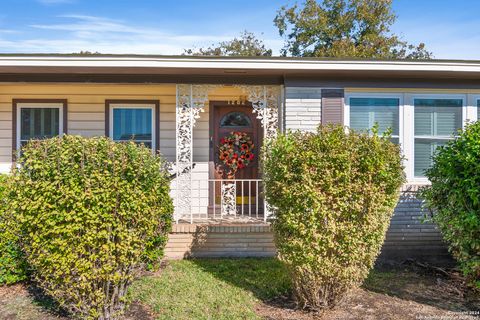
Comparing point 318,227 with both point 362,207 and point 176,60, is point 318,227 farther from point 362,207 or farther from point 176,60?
point 176,60

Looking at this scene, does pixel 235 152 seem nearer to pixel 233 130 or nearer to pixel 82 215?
pixel 233 130

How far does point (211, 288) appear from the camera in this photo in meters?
5.08

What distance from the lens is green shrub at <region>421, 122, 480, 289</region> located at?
453 centimetres

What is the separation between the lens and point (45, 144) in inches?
151

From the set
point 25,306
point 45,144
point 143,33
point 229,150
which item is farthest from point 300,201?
point 143,33

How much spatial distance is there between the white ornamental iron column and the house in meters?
0.02

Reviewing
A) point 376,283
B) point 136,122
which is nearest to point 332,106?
point 376,283

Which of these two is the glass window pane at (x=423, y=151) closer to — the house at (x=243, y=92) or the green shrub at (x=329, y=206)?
the house at (x=243, y=92)

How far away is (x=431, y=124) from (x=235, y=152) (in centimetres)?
357

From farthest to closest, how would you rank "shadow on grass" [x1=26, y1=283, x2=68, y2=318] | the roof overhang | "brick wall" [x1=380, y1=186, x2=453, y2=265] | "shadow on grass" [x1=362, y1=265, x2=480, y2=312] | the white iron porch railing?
1. the white iron porch railing
2. "brick wall" [x1=380, y1=186, x2=453, y2=265]
3. the roof overhang
4. "shadow on grass" [x1=362, y1=265, x2=480, y2=312]
5. "shadow on grass" [x1=26, y1=283, x2=68, y2=318]

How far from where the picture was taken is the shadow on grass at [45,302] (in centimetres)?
430

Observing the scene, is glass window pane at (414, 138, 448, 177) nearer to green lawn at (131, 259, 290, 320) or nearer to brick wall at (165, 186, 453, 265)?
brick wall at (165, 186, 453, 265)

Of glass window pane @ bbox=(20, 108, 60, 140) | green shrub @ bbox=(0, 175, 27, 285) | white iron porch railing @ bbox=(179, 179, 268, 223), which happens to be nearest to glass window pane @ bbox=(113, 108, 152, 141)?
glass window pane @ bbox=(20, 108, 60, 140)

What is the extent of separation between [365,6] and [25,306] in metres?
23.6
